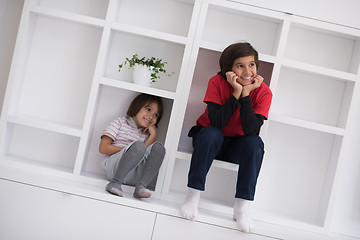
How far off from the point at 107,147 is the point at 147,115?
0.85 feet

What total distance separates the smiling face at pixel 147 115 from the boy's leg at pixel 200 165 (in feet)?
1.21

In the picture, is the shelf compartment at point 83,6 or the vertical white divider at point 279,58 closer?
the vertical white divider at point 279,58

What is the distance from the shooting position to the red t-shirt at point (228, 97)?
5.56 feet

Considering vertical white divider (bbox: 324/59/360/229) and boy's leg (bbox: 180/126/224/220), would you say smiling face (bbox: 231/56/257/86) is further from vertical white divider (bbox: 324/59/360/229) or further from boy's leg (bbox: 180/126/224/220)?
vertical white divider (bbox: 324/59/360/229)

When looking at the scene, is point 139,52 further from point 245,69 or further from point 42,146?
point 42,146

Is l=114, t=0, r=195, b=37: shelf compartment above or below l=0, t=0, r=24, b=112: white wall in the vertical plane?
above

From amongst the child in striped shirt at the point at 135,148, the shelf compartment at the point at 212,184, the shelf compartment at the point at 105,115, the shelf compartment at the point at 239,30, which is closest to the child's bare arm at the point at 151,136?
the child in striped shirt at the point at 135,148

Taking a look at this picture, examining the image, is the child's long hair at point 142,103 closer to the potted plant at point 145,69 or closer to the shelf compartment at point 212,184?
the potted plant at point 145,69

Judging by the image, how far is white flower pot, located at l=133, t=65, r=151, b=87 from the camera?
1811mm

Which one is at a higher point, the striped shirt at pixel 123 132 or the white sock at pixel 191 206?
the striped shirt at pixel 123 132

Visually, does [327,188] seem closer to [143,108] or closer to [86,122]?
[143,108]

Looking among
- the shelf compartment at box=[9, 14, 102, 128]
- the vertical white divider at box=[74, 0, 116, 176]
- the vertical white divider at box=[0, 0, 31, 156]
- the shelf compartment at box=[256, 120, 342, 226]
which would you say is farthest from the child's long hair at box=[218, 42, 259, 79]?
the vertical white divider at box=[0, 0, 31, 156]

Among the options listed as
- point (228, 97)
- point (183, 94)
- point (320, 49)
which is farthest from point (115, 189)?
point (320, 49)

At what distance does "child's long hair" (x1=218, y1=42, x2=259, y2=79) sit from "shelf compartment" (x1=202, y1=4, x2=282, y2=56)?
0.25 metres
